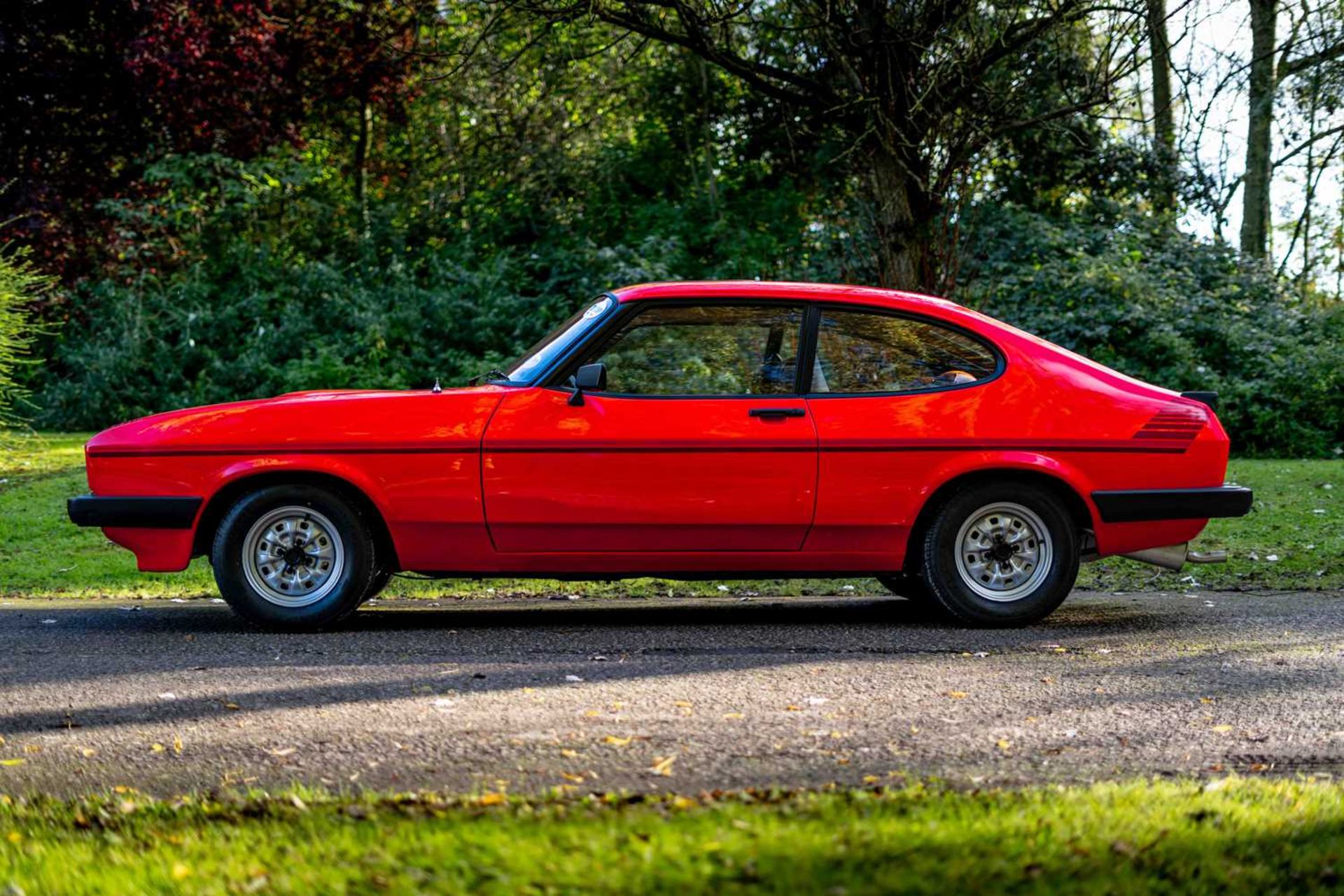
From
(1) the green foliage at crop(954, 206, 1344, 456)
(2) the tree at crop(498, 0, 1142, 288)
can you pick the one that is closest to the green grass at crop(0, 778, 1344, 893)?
(2) the tree at crop(498, 0, 1142, 288)

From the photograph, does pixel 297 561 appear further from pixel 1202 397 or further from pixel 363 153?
pixel 363 153

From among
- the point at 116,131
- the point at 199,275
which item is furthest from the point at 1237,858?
the point at 116,131

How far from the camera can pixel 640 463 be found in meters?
6.73

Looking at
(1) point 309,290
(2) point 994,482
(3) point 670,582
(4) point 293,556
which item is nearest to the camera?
(4) point 293,556

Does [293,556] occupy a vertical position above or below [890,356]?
below

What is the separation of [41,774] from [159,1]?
1635cm

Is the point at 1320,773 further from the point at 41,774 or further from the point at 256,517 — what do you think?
the point at 256,517

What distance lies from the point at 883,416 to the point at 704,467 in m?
0.88

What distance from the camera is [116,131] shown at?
1972 cm

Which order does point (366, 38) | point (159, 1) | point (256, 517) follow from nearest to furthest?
point (256, 517)
point (159, 1)
point (366, 38)

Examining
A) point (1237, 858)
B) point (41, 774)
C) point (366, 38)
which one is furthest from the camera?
point (366, 38)

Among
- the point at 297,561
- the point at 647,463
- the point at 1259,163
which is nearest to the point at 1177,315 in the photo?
the point at 1259,163

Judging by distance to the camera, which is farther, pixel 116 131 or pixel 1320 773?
pixel 116 131

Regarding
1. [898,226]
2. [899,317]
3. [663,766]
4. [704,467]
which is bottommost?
[663,766]
